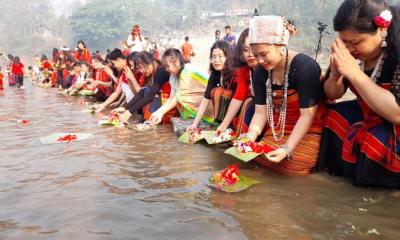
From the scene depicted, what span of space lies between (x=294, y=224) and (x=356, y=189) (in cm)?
78

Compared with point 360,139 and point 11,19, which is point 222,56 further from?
point 11,19

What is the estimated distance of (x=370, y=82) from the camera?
8.22 feet

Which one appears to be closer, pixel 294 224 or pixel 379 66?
pixel 294 224

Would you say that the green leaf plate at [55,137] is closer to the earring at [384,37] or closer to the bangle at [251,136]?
the bangle at [251,136]

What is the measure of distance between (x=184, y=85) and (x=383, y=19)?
3.24m

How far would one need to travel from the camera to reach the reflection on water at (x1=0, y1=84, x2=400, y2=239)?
2125 mm

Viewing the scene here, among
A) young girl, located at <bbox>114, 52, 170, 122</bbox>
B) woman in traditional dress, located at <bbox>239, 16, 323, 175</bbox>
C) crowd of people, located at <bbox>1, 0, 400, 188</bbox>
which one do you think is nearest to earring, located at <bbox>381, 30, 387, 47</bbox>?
crowd of people, located at <bbox>1, 0, 400, 188</bbox>

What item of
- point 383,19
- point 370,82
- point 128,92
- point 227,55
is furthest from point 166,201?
point 128,92

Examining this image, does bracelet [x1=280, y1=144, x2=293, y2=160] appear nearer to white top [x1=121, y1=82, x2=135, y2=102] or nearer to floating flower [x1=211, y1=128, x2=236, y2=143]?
floating flower [x1=211, y1=128, x2=236, y2=143]

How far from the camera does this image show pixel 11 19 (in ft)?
198

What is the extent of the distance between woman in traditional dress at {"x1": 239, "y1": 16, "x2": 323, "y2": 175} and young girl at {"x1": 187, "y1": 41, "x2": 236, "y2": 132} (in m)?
1.12

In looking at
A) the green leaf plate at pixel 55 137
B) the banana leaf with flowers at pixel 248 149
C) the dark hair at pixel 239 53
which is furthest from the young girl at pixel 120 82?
the banana leaf with flowers at pixel 248 149

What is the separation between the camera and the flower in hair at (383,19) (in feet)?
7.93

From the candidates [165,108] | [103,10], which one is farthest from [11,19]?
[165,108]
